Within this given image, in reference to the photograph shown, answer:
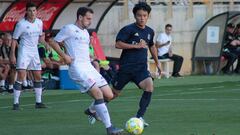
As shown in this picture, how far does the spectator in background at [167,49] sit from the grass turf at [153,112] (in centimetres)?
473

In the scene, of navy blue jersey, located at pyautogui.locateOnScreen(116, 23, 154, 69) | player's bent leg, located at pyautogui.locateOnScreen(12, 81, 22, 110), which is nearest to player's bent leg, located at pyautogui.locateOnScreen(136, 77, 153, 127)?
navy blue jersey, located at pyautogui.locateOnScreen(116, 23, 154, 69)

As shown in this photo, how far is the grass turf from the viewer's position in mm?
14268

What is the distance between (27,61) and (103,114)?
5717 millimetres

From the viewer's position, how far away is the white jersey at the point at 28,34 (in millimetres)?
18953

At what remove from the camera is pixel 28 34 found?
748 inches

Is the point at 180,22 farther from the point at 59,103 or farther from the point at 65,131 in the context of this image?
the point at 65,131

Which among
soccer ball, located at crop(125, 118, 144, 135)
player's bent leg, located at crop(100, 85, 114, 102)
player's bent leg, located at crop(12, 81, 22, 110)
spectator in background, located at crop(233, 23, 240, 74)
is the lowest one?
spectator in background, located at crop(233, 23, 240, 74)

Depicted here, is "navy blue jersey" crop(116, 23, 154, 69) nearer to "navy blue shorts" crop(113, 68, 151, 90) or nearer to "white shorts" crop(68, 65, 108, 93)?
"navy blue shorts" crop(113, 68, 151, 90)

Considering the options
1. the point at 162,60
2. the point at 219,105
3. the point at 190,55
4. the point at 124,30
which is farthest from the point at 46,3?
the point at 124,30

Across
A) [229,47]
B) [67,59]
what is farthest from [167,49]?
[67,59]

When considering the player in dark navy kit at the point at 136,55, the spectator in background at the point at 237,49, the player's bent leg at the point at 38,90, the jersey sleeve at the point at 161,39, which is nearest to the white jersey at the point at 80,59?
the player in dark navy kit at the point at 136,55

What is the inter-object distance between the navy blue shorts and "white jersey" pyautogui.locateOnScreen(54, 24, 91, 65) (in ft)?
2.90

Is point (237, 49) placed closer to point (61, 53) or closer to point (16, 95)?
point (16, 95)

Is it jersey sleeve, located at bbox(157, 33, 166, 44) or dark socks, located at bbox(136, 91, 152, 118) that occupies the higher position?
dark socks, located at bbox(136, 91, 152, 118)
